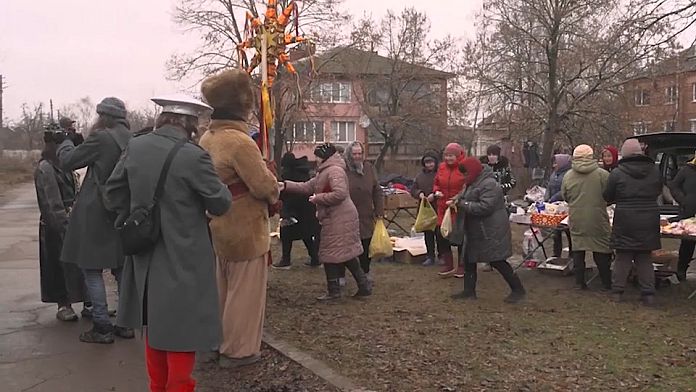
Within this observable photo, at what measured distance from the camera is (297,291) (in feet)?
25.7

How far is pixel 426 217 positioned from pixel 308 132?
112ft

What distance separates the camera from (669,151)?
32.1 feet

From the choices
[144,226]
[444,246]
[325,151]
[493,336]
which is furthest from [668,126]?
[144,226]

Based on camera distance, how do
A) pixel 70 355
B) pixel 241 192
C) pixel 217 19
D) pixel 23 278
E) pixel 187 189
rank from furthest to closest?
pixel 217 19 → pixel 23 278 → pixel 70 355 → pixel 241 192 → pixel 187 189

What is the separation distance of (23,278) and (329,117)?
109 ft

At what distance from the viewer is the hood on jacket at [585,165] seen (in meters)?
7.47

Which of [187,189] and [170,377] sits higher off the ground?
[187,189]

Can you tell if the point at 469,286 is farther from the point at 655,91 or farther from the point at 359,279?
the point at 655,91

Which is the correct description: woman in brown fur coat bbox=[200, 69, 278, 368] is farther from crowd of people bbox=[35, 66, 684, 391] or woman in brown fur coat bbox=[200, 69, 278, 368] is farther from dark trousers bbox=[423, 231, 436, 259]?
dark trousers bbox=[423, 231, 436, 259]

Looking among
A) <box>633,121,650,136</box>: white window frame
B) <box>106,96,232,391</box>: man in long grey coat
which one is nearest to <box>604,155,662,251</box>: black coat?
<box>106,96,232,391</box>: man in long grey coat

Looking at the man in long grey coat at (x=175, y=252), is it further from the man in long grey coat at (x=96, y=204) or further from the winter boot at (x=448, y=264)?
the winter boot at (x=448, y=264)

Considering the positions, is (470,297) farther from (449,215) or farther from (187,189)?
(187,189)

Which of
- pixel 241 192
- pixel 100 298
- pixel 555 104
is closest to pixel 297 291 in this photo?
pixel 100 298

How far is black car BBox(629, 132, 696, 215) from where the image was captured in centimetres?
898
